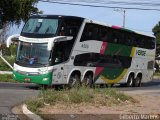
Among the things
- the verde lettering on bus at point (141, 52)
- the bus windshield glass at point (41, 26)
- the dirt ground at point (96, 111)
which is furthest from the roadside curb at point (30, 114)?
the verde lettering on bus at point (141, 52)

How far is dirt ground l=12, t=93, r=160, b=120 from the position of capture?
44.1 ft

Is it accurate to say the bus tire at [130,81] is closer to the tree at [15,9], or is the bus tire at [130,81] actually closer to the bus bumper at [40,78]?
the bus bumper at [40,78]

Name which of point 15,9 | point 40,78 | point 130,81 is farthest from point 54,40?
point 15,9

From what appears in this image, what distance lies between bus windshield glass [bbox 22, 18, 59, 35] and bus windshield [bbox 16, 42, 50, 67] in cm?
72

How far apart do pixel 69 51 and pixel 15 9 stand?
20307 mm

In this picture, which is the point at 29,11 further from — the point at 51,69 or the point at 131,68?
the point at 51,69

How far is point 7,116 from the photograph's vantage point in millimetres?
12766

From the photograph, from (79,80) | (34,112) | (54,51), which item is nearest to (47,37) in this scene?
(54,51)

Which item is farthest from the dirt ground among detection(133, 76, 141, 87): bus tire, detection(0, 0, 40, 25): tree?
detection(0, 0, 40, 25): tree

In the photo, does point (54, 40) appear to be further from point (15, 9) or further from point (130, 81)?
point (15, 9)

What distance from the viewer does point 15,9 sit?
43.8 m

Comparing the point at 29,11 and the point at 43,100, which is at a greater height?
the point at 29,11

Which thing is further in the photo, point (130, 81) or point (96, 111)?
point (130, 81)

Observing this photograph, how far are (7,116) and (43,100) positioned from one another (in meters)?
3.13
